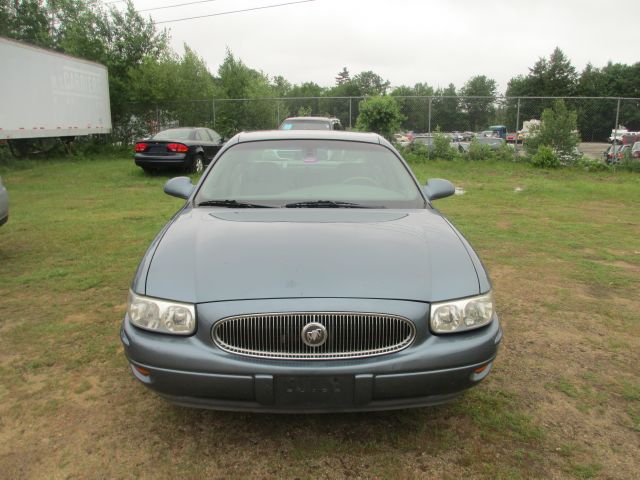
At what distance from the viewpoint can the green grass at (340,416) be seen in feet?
8.08

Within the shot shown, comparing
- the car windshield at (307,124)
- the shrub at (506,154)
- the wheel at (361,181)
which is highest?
the car windshield at (307,124)

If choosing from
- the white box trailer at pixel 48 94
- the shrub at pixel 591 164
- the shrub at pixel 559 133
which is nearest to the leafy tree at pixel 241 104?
the white box trailer at pixel 48 94

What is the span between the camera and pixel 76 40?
851 inches

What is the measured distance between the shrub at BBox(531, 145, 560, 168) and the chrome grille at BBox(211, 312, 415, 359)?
15447 mm

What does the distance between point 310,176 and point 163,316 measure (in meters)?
1.65

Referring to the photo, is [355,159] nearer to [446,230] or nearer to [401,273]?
[446,230]

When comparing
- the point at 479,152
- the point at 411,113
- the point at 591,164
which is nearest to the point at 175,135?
the point at 411,113

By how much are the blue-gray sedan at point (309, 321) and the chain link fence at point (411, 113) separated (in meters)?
16.1

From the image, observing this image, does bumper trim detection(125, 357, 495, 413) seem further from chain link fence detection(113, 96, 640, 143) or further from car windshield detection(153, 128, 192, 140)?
chain link fence detection(113, 96, 640, 143)

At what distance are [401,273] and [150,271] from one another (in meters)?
1.21

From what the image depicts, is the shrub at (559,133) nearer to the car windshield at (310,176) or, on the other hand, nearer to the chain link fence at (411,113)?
the chain link fence at (411,113)

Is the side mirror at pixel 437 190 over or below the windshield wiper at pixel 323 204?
over

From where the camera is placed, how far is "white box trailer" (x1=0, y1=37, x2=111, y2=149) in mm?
14164

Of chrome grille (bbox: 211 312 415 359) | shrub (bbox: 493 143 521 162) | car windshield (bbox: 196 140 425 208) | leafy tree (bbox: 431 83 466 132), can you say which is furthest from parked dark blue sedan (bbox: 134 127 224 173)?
chrome grille (bbox: 211 312 415 359)
